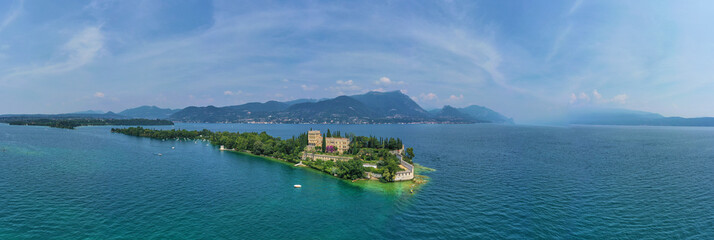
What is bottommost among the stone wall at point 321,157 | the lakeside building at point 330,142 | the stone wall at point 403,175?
the stone wall at point 403,175

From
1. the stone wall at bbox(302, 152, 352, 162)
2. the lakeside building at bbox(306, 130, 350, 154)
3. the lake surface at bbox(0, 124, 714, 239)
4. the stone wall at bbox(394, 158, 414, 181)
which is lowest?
the lake surface at bbox(0, 124, 714, 239)

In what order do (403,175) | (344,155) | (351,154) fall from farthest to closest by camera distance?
(351,154)
(344,155)
(403,175)

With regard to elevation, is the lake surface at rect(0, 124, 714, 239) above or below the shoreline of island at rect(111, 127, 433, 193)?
below

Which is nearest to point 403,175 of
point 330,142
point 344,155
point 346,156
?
point 346,156

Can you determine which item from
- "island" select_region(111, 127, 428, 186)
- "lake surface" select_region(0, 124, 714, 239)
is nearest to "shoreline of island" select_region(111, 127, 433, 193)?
"island" select_region(111, 127, 428, 186)

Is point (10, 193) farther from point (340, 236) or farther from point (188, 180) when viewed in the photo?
point (340, 236)

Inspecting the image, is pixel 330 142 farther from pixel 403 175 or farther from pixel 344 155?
pixel 403 175

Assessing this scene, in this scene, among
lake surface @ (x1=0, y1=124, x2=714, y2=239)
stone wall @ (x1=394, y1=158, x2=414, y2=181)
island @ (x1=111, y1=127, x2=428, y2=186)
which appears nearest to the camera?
lake surface @ (x1=0, y1=124, x2=714, y2=239)

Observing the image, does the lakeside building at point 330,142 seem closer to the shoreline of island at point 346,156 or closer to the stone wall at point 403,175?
the shoreline of island at point 346,156

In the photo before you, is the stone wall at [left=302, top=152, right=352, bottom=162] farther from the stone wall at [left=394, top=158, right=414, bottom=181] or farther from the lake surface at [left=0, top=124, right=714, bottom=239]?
the stone wall at [left=394, top=158, right=414, bottom=181]

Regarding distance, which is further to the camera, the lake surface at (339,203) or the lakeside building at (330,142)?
the lakeside building at (330,142)

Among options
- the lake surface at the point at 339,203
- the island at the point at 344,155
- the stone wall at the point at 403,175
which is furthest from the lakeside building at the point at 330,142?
the stone wall at the point at 403,175

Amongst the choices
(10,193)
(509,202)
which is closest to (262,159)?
(10,193)
